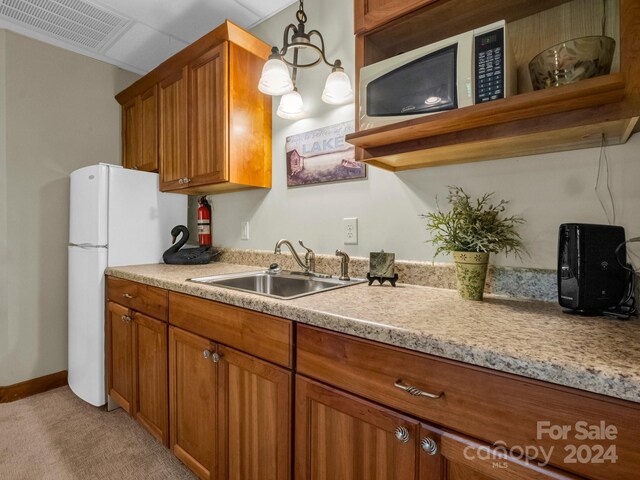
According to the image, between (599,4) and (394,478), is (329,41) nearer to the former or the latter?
A: (599,4)

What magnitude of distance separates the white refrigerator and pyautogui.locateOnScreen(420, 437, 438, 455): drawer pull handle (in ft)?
6.60

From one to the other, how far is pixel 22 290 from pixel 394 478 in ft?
8.70

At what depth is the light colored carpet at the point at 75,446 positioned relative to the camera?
1.52m

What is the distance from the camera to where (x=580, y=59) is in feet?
2.75

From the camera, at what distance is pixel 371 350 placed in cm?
83

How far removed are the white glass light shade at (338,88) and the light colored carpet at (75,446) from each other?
192cm

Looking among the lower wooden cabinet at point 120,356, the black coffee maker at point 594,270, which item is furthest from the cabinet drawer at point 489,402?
the lower wooden cabinet at point 120,356

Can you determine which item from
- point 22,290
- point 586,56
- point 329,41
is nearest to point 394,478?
point 586,56

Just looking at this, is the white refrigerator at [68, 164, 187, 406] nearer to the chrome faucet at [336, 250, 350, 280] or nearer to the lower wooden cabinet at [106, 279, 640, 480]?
the lower wooden cabinet at [106, 279, 640, 480]

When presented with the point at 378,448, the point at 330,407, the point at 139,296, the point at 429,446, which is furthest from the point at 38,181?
the point at 429,446

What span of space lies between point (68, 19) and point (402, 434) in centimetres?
287

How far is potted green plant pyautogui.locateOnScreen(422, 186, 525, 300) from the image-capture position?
1.07m

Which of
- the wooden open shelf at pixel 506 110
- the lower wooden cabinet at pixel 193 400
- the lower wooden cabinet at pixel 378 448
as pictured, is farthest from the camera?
the lower wooden cabinet at pixel 193 400

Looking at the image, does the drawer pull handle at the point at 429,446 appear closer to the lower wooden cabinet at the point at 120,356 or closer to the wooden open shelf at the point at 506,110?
the wooden open shelf at the point at 506,110
